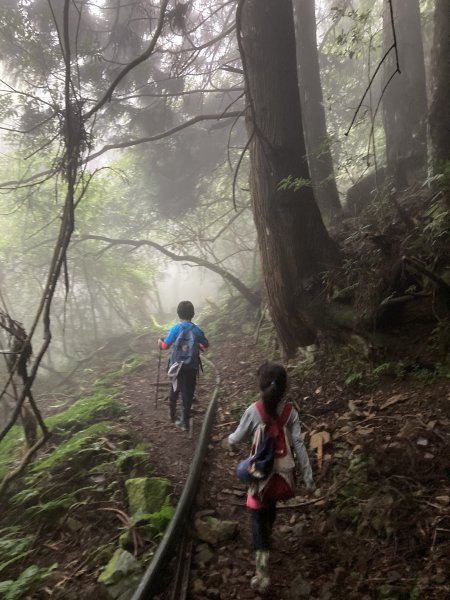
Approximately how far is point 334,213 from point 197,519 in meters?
6.99

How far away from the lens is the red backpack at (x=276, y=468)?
10.5 ft

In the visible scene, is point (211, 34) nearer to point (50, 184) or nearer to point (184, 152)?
point (184, 152)

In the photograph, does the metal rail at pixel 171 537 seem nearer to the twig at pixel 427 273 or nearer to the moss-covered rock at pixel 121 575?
the moss-covered rock at pixel 121 575

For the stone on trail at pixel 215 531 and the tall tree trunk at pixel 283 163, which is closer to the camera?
the stone on trail at pixel 215 531

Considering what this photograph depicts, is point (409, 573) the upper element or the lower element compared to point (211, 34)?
lower

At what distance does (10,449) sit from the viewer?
23.6 feet

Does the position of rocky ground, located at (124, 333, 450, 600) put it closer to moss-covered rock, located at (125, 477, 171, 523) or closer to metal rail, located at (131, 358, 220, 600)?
metal rail, located at (131, 358, 220, 600)

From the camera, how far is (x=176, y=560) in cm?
351

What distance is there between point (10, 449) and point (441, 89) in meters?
9.39

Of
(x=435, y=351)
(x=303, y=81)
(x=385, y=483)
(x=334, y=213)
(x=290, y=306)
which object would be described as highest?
(x=303, y=81)

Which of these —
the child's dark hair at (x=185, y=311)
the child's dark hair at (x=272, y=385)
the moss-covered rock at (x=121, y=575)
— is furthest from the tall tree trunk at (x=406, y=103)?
the moss-covered rock at (x=121, y=575)

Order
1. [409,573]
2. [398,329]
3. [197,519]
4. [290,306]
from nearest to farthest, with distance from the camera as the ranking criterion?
[409,573] → [197,519] → [398,329] → [290,306]

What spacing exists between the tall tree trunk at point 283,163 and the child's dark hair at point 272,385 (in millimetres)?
3245

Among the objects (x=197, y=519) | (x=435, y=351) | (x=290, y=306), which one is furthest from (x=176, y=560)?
(x=290, y=306)
